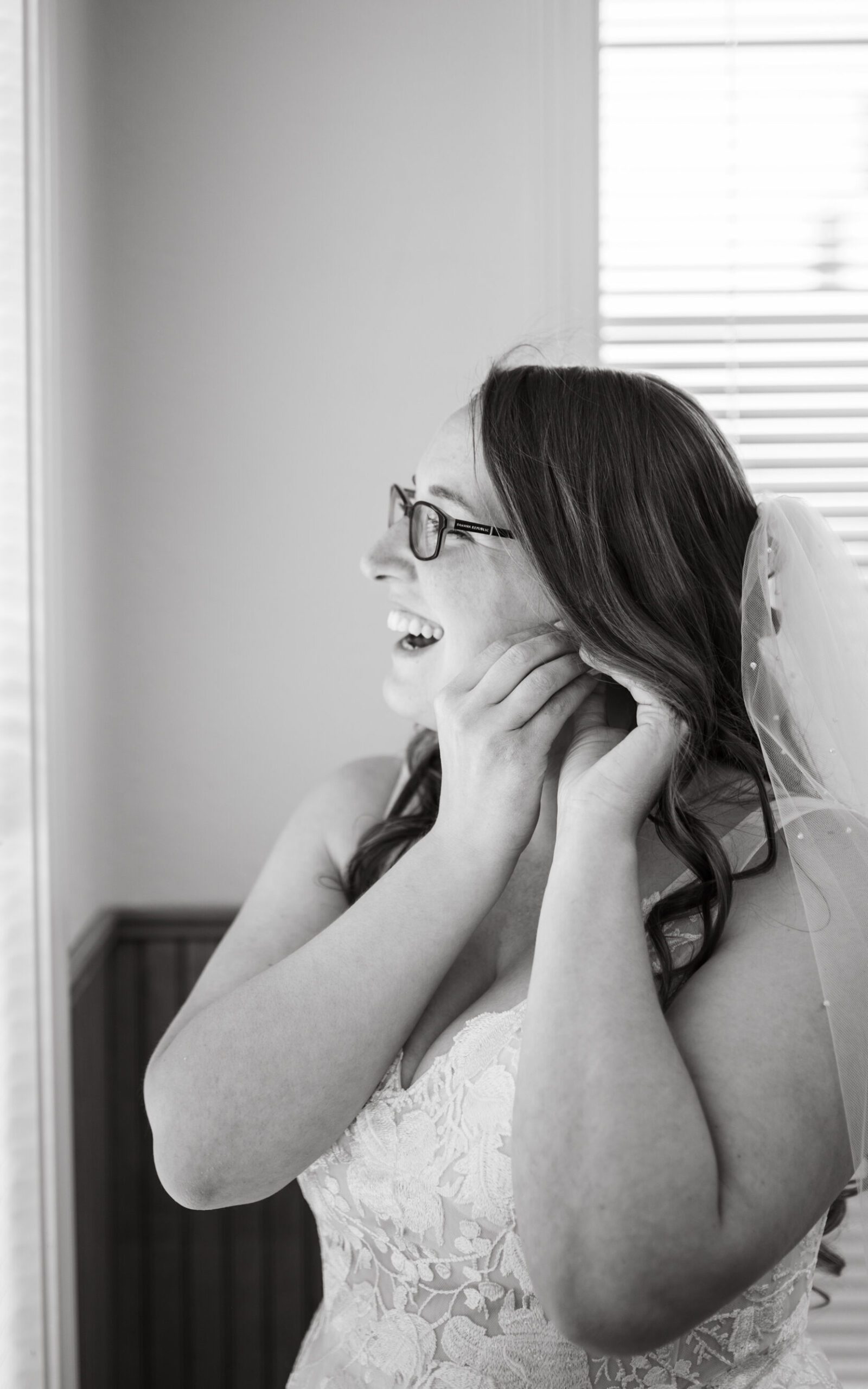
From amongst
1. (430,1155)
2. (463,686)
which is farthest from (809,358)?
(430,1155)

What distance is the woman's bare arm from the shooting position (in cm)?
98

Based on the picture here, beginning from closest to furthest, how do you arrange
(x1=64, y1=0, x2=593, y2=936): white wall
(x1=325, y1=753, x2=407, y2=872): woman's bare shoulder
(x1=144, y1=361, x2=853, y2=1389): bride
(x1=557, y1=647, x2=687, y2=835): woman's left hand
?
1. (x1=144, y1=361, x2=853, y2=1389): bride
2. (x1=557, y1=647, x2=687, y2=835): woman's left hand
3. (x1=325, y1=753, x2=407, y2=872): woman's bare shoulder
4. (x1=64, y1=0, x2=593, y2=936): white wall

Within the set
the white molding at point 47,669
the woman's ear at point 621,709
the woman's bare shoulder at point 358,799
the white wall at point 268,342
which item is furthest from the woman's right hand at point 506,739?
the white wall at point 268,342

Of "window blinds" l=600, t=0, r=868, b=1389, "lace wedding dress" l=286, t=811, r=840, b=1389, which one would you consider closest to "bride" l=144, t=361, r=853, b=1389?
"lace wedding dress" l=286, t=811, r=840, b=1389

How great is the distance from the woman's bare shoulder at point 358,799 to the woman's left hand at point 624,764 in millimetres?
329

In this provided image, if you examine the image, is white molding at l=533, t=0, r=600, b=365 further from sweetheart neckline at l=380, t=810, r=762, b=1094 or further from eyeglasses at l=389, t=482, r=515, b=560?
sweetheart neckline at l=380, t=810, r=762, b=1094

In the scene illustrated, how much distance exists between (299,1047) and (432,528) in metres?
0.57

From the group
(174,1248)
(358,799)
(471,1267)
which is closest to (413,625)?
(358,799)

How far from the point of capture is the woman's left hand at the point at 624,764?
3.17 ft

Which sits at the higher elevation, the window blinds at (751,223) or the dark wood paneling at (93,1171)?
the window blinds at (751,223)

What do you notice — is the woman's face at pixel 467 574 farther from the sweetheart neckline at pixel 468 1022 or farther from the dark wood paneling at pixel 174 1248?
the dark wood paneling at pixel 174 1248

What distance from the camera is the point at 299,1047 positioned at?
0.99 m

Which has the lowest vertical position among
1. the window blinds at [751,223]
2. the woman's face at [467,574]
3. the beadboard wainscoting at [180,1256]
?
the beadboard wainscoting at [180,1256]

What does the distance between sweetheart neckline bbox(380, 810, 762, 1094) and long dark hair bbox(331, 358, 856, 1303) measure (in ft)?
0.09
